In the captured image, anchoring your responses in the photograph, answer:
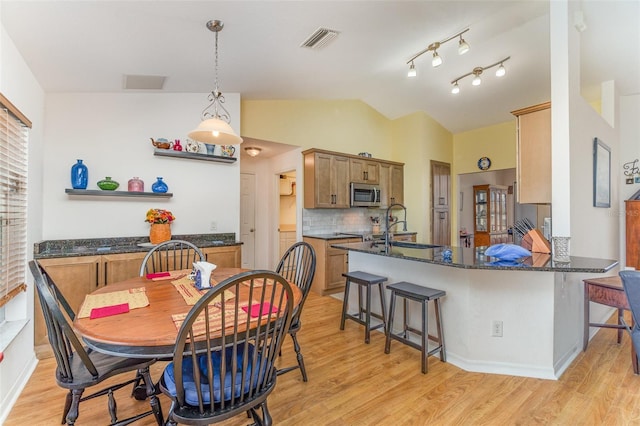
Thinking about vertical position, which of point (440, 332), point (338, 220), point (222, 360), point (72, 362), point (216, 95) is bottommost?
point (440, 332)

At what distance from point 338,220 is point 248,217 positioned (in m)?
1.81

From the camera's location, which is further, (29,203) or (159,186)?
(159,186)

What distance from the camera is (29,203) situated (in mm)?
2490

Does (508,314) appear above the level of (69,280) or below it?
below

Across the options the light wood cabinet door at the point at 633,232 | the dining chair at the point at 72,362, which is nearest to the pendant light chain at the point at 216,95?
the dining chair at the point at 72,362

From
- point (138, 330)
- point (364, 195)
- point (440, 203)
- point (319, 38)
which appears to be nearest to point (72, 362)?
point (138, 330)

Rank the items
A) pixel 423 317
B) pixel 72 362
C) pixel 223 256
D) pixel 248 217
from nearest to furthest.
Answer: pixel 72 362 < pixel 423 317 < pixel 223 256 < pixel 248 217

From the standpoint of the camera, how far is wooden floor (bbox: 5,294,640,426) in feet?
5.96

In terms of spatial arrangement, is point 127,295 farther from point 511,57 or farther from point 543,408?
point 511,57

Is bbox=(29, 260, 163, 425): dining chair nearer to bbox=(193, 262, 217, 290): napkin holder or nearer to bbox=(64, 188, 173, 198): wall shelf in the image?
→ bbox=(193, 262, 217, 290): napkin holder

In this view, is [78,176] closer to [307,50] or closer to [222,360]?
[307,50]

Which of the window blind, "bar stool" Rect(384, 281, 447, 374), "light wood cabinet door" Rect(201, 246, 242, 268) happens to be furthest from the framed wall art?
the window blind

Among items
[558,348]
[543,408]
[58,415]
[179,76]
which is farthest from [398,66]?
[58,415]

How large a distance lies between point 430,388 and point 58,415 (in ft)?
7.94
